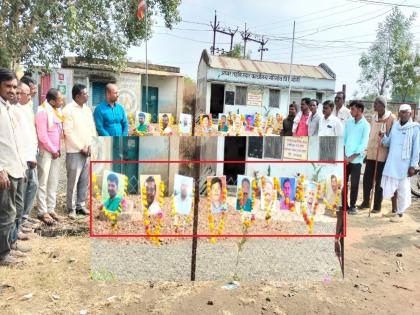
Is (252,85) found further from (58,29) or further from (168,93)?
(58,29)

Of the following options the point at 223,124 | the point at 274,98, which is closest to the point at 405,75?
the point at 274,98

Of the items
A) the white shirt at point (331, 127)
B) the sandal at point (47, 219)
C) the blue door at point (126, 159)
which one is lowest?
the sandal at point (47, 219)

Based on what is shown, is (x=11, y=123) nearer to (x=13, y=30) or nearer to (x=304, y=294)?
(x=304, y=294)

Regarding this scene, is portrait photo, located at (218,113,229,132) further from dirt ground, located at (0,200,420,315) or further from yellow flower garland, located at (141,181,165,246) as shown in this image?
yellow flower garland, located at (141,181,165,246)

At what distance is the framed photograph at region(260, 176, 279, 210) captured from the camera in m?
3.52

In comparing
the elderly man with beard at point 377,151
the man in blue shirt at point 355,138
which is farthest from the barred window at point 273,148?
the elderly man with beard at point 377,151

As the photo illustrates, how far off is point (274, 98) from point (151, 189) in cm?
2011

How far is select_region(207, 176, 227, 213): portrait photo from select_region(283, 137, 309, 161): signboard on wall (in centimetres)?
68

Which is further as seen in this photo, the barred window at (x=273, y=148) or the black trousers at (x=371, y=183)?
the black trousers at (x=371, y=183)

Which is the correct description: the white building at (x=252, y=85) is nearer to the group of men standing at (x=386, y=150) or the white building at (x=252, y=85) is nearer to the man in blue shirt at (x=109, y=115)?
the group of men standing at (x=386, y=150)

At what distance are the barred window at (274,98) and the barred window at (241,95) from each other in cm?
160

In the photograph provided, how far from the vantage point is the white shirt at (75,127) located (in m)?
4.83

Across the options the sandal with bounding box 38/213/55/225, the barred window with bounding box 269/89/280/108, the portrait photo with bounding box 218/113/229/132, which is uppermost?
the barred window with bounding box 269/89/280/108

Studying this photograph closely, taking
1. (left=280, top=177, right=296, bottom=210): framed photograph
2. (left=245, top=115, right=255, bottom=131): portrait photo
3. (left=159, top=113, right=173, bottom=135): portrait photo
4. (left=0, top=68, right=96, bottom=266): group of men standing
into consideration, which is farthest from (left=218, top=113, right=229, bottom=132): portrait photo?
(left=280, top=177, right=296, bottom=210): framed photograph
